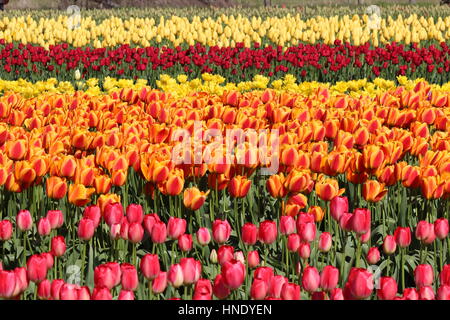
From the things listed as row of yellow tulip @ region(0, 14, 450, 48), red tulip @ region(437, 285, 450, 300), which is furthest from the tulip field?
row of yellow tulip @ region(0, 14, 450, 48)

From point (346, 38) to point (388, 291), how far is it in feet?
43.0

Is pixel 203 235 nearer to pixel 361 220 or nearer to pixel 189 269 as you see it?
pixel 189 269

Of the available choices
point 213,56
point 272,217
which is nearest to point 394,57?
point 213,56

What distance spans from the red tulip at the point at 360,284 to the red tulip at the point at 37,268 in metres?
1.09

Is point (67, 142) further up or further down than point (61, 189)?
further up

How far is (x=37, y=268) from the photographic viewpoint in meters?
2.73

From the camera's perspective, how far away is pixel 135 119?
5.36 metres

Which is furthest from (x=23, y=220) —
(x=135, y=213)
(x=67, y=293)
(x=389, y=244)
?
(x=389, y=244)

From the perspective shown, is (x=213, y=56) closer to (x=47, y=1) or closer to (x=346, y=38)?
(x=346, y=38)

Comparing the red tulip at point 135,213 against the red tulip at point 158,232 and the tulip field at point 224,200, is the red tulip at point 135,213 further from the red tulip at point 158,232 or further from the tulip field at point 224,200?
the red tulip at point 158,232

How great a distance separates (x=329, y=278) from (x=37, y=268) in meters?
1.03

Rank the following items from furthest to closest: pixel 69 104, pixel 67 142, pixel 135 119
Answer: pixel 69 104, pixel 135 119, pixel 67 142

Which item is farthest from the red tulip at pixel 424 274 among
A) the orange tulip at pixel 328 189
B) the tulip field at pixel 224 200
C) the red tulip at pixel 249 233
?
the orange tulip at pixel 328 189
